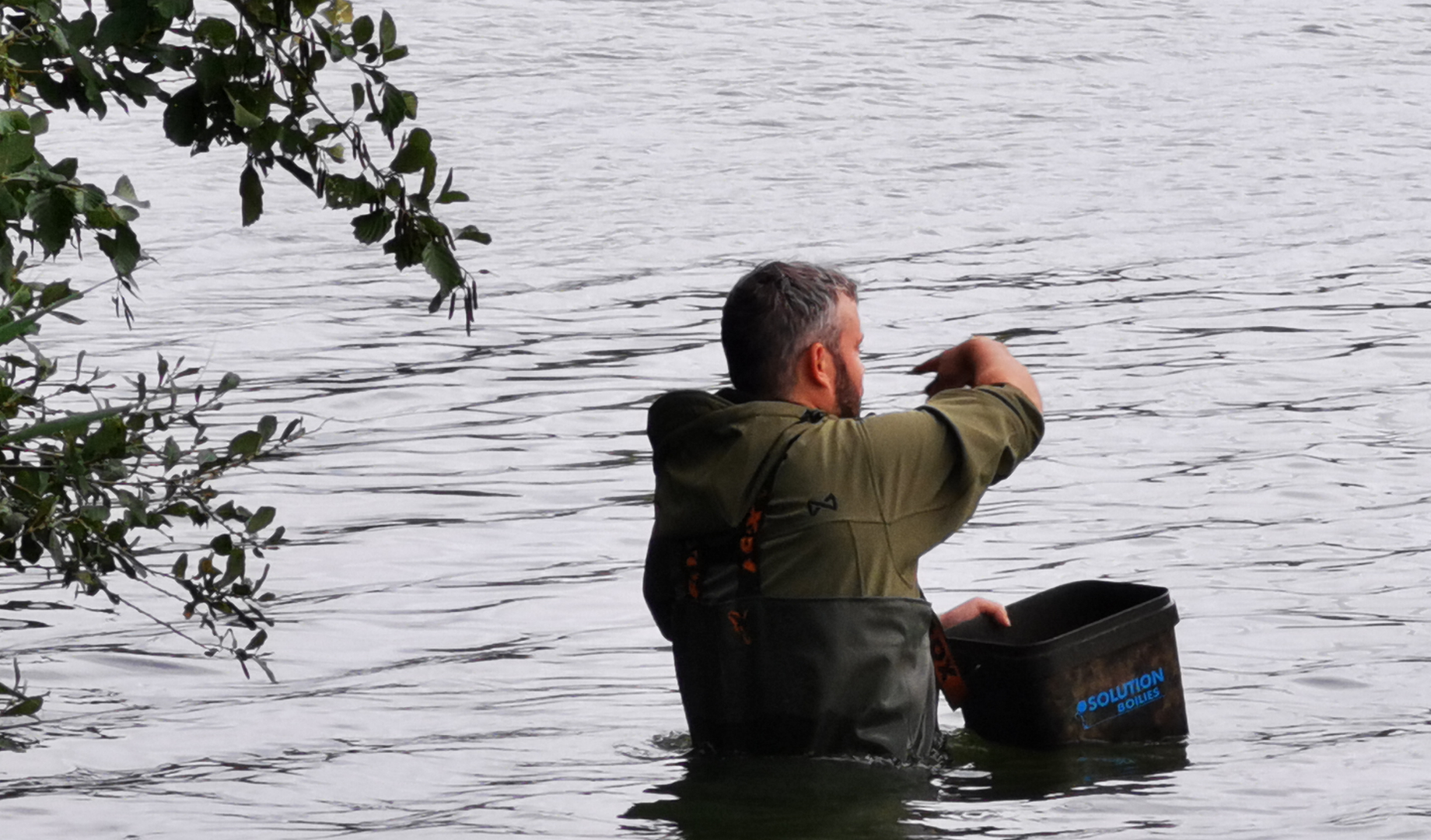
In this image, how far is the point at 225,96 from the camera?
3795mm

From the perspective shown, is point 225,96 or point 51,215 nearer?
A: point 51,215

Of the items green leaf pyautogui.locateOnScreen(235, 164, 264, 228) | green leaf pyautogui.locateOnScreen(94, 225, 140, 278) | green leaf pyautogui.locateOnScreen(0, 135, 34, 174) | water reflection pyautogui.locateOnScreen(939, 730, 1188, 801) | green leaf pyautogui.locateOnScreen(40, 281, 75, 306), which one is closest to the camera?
green leaf pyautogui.locateOnScreen(0, 135, 34, 174)

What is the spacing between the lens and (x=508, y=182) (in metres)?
18.2

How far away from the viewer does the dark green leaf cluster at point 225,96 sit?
3426 mm

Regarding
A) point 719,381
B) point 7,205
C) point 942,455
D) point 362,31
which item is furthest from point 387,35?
point 719,381

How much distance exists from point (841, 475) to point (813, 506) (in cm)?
10

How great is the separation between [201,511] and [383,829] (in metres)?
1.18

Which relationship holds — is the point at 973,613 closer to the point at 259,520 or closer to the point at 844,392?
the point at 844,392

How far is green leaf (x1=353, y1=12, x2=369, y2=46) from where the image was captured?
12.8 ft

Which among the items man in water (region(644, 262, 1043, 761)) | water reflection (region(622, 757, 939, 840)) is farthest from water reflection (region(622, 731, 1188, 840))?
man in water (region(644, 262, 1043, 761))

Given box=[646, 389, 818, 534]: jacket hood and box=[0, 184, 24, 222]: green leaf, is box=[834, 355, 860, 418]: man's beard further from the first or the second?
box=[0, 184, 24, 222]: green leaf

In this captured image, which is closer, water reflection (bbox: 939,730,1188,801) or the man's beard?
the man's beard

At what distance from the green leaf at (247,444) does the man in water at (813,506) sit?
1.00m

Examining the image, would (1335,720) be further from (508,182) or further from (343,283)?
(508,182)
